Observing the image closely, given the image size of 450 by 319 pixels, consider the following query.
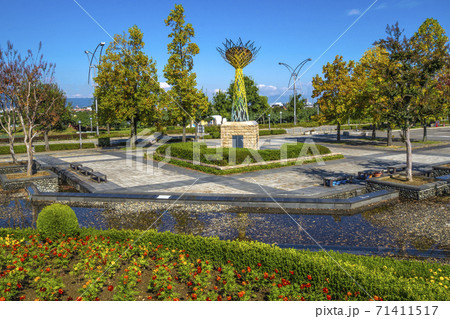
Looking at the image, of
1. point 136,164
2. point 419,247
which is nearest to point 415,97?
point 419,247

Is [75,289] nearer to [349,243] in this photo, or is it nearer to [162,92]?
[349,243]

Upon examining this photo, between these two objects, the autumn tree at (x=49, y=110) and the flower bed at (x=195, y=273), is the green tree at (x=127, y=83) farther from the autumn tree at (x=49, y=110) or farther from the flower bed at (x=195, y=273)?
the flower bed at (x=195, y=273)

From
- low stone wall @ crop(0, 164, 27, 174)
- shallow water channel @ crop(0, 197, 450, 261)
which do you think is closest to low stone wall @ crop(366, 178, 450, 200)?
shallow water channel @ crop(0, 197, 450, 261)

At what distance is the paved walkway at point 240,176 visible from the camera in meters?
16.0

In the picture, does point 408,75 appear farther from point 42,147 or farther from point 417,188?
point 42,147

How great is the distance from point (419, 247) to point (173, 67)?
96.2ft

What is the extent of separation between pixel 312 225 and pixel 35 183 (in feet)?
46.4

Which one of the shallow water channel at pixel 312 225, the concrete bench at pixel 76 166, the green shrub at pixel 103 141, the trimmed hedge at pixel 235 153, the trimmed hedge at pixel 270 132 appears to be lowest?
the shallow water channel at pixel 312 225

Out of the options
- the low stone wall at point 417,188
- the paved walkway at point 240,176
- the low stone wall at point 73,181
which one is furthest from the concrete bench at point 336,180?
the low stone wall at point 73,181

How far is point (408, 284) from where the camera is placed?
5.60 meters

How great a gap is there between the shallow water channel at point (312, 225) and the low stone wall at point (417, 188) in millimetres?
544

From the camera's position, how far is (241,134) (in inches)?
1014

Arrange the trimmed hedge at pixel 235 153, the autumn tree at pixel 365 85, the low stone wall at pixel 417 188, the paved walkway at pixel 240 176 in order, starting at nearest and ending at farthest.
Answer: the low stone wall at pixel 417 188, the paved walkway at pixel 240 176, the trimmed hedge at pixel 235 153, the autumn tree at pixel 365 85

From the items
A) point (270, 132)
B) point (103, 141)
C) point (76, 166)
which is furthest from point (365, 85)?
point (103, 141)
